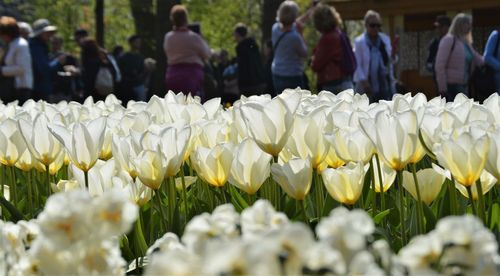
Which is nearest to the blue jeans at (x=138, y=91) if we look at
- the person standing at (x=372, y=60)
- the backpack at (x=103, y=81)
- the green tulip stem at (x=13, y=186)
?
the backpack at (x=103, y=81)

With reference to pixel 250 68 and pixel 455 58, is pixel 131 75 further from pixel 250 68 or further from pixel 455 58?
pixel 455 58

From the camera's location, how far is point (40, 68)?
14766 millimetres

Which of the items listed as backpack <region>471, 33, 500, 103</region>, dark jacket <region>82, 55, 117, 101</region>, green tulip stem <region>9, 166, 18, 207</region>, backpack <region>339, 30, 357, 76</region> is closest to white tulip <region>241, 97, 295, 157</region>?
green tulip stem <region>9, 166, 18, 207</region>

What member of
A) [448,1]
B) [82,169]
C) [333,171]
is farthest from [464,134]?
[448,1]

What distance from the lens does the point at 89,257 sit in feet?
4.82

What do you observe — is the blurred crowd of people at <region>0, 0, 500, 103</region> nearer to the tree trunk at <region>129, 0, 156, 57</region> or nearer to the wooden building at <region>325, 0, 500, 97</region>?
the wooden building at <region>325, 0, 500, 97</region>

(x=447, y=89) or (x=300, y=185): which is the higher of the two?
(x=300, y=185)

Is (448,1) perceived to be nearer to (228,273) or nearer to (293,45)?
(293,45)

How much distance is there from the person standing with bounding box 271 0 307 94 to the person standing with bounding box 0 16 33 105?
291 centimetres

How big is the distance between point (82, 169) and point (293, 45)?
9.32 meters

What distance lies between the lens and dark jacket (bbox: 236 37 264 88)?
1503 cm

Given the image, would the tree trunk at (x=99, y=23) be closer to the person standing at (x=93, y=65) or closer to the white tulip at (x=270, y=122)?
the person standing at (x=93, y=65)

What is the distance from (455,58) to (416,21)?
44.4ft

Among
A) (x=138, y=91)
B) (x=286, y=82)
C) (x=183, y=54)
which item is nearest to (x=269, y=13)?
(x=138, y=91)
